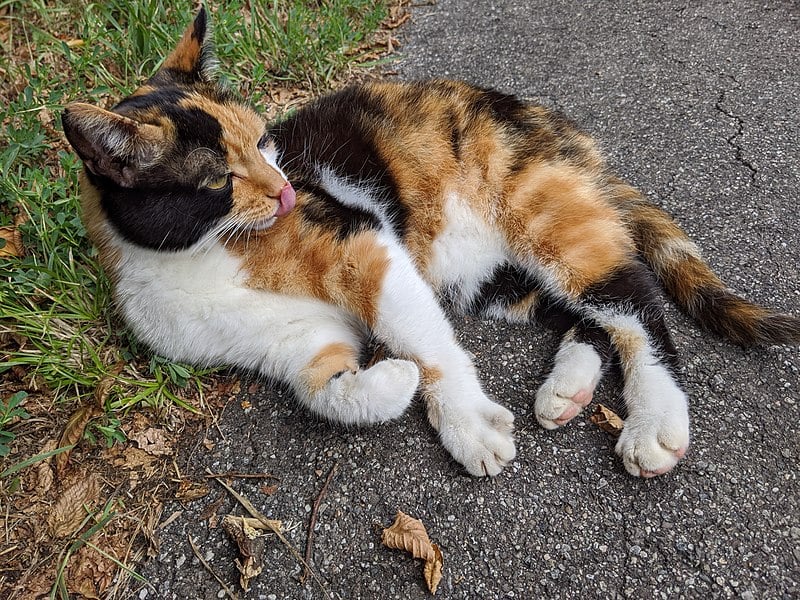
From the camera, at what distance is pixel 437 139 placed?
7.85 ft

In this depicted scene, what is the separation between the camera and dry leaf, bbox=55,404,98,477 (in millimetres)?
1951

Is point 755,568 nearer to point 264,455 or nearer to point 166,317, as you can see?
point 264,455

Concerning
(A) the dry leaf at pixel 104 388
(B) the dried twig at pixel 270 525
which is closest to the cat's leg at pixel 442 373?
(B) the dried twig at pixel 270 525

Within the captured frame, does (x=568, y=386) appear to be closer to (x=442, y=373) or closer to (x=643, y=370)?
(x=643, y=370)

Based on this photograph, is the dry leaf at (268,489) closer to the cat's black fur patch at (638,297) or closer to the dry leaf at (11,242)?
the cat's black fur patch at (638,297)

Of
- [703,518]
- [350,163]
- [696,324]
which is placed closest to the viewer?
[703,518]

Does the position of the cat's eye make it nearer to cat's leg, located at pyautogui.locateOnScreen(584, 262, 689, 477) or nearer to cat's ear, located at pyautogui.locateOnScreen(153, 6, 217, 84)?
cat's ear, located at pyautogui.locateOnScreen(153, 6, 217, 84)

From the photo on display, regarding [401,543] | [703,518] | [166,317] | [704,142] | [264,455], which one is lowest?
[264,455]

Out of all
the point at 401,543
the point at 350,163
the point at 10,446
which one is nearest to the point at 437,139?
the point at 350,163

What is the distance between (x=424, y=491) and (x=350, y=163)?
4.41 feet

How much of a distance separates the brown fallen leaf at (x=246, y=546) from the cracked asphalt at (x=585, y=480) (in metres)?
0.04

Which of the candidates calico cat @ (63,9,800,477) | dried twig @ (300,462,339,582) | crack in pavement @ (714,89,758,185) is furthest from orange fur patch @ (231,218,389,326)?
crack in pavement @ (714,89,758,185)

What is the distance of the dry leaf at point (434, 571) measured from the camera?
1615mm

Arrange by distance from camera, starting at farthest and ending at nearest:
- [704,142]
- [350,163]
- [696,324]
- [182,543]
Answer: [704,142] → [350,163] → [696,324] → [182,543]
